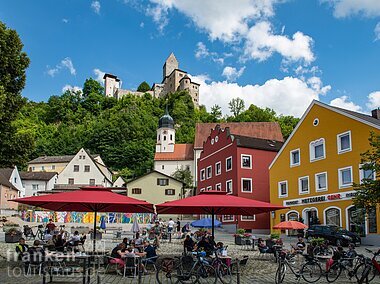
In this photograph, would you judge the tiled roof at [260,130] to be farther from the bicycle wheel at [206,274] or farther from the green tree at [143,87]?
the green tree at [143,87]

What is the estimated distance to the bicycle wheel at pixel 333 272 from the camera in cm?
1329

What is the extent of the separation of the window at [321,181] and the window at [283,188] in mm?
4269

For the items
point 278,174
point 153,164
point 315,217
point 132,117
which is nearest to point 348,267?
point 315,217

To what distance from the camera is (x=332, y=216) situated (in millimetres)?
32344

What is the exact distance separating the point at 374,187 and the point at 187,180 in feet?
214

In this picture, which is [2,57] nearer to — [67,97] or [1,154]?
[1,154]

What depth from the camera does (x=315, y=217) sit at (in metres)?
34.0

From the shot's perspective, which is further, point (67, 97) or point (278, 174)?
point (67, 97)

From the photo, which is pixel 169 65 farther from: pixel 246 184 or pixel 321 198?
pixel 321 198

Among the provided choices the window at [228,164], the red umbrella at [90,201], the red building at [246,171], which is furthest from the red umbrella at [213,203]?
the window at [228,164]

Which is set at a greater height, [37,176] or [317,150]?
[37,176]

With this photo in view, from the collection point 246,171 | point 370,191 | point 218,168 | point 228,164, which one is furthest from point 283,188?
point 370,191

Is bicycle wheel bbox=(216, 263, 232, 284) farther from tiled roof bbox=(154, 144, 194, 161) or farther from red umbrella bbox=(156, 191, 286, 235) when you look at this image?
tiled roof bbox=(154, 144, 194, 161)

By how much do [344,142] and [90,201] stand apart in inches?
934
